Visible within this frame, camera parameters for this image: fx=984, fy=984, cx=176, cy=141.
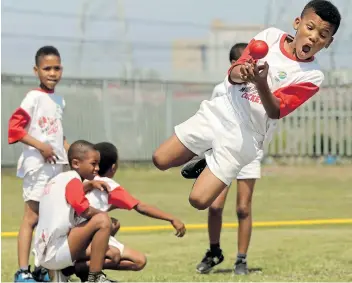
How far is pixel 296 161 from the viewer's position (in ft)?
77.8

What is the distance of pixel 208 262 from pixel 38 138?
1.78m

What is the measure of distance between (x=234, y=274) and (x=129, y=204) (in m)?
1.35

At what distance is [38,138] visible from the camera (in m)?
8.26

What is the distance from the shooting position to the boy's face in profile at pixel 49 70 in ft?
27.7

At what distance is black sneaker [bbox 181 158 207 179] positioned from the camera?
24.4 ft

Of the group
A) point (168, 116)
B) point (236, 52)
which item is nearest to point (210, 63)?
point (168, 116)

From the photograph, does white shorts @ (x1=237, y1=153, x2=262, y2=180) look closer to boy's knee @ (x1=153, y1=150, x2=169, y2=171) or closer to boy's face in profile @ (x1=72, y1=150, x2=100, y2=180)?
boy's knee @ (x1=153, y1=150, x2=169, y2=171)

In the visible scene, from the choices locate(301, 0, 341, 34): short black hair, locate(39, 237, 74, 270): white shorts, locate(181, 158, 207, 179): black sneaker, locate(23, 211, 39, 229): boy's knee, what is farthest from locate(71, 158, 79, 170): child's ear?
locate(301, 0, 341, 34): short black hair

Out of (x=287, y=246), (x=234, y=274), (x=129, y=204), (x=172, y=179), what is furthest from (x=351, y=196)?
(x=129, y=204)

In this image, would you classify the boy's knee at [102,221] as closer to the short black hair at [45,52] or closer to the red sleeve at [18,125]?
the red sleeve at [18,125]

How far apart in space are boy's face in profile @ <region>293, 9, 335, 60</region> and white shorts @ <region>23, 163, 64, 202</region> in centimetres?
251

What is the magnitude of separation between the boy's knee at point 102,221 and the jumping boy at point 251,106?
575mm

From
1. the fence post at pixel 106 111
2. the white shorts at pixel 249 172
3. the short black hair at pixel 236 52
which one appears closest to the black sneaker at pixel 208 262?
the white shorts at pixel 249 172

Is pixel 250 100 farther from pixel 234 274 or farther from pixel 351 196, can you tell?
pixel 351 196
